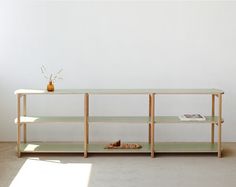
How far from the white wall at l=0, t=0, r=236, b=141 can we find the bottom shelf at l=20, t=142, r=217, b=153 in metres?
0.62

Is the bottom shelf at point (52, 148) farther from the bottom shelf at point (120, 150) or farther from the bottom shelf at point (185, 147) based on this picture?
the bottom shelf at point (185, 147)

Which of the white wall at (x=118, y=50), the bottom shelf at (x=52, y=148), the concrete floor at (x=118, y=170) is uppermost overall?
the white wall at (x=118, y=50)

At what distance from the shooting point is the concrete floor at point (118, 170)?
460 cm

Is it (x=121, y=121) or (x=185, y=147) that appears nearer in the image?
(x=121, y=121)

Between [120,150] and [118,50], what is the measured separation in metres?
1.47

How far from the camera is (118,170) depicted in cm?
505

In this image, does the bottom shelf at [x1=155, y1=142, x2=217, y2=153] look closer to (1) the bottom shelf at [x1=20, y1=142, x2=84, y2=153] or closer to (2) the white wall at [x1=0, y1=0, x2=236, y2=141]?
(2) the white wall at [x1=0, y1=0, x2=236, y2=141]

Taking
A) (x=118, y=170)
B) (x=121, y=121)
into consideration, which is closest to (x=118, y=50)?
(x=121, y=121)

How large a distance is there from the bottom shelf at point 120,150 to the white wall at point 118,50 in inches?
24.5

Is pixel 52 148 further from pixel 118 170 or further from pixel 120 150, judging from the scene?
pixel 118 170

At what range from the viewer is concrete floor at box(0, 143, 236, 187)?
15.1ft

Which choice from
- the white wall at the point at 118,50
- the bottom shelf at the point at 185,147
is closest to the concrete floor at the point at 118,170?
the bottom shelf at the point at 185,147

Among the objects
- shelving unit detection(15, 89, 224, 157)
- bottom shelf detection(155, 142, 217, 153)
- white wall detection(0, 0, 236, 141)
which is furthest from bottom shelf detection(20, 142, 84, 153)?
bottom shelf detection(155, 142, 217, 153)

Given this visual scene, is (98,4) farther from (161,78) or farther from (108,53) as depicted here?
(161,78)
